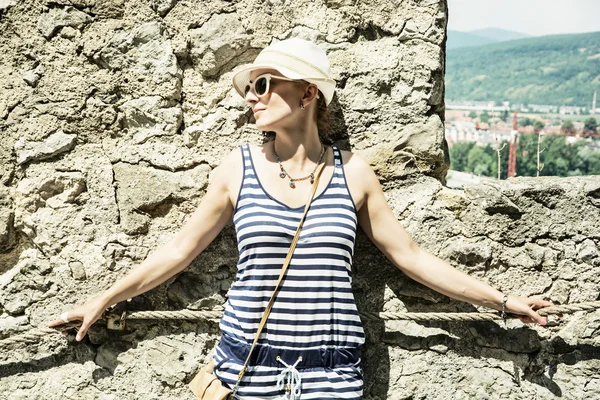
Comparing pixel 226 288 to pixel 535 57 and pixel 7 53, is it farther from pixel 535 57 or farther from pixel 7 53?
pixel 535 57

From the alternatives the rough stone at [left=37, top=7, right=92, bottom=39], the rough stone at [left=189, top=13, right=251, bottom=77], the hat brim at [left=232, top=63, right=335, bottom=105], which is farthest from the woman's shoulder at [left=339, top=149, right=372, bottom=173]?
the rough stone at [left=37, top=7, right=92, bottom=39]

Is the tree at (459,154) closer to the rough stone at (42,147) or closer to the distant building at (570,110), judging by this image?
the distant building at (570,110)

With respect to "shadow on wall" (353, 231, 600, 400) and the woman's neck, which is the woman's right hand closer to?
the woman's neck

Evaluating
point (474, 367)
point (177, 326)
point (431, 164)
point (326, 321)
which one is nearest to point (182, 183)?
point (177, 326)

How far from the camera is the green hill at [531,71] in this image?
96.9 metres

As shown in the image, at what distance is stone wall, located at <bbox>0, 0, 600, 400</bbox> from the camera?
8.33 feet

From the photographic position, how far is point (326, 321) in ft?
7.27

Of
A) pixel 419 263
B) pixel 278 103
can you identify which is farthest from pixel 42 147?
pixel 419 263

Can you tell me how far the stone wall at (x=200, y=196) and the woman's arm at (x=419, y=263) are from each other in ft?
0.76

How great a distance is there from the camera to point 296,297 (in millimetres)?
2184

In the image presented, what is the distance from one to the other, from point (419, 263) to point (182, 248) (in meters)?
0.91

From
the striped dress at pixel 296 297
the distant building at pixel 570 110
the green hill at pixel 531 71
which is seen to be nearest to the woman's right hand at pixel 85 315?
the striped dress at pixel 296 297


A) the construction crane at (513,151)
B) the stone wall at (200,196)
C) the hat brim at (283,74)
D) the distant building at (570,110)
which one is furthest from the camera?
the distant building at (570,110)

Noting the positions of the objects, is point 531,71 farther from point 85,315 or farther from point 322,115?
point 85,315
